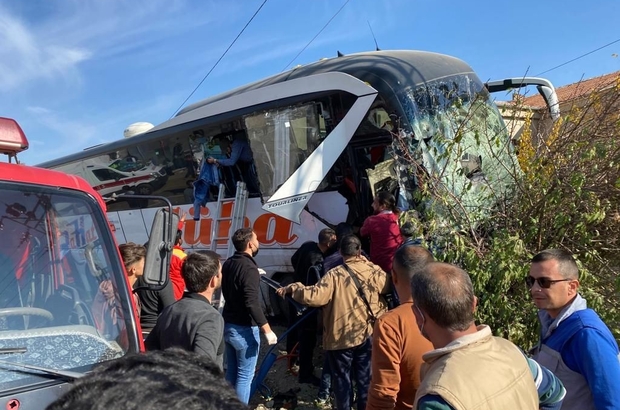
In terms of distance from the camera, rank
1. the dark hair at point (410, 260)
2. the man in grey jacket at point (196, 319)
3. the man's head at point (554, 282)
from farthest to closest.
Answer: the man in grey jacket at point (196, 319) → the dark hair at point (410, 260) → the man's head at point (554, 282)

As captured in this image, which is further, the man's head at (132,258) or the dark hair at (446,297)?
the man's head at (132,258)

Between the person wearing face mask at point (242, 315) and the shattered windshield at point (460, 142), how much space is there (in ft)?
6.73

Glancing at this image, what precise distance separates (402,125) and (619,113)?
7.44 feet

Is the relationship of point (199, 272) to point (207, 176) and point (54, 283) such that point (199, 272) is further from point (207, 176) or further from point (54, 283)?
point (207, 176)

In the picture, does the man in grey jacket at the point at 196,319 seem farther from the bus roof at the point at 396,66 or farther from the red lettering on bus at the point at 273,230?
the bus roof at the point at 396,66

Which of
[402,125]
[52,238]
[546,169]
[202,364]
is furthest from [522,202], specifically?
[202,364]

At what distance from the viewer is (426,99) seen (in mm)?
6375

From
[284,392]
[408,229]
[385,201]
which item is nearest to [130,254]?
[284,392]

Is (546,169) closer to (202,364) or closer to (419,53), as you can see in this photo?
(419,53)

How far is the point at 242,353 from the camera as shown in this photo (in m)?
4.67

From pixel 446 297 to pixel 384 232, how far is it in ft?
12.3

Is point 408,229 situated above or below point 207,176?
below

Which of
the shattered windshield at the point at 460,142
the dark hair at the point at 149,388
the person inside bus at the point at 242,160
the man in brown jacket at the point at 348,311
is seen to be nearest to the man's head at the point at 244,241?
the man in brown jacket at the point at 348,311

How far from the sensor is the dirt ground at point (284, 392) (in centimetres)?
511
